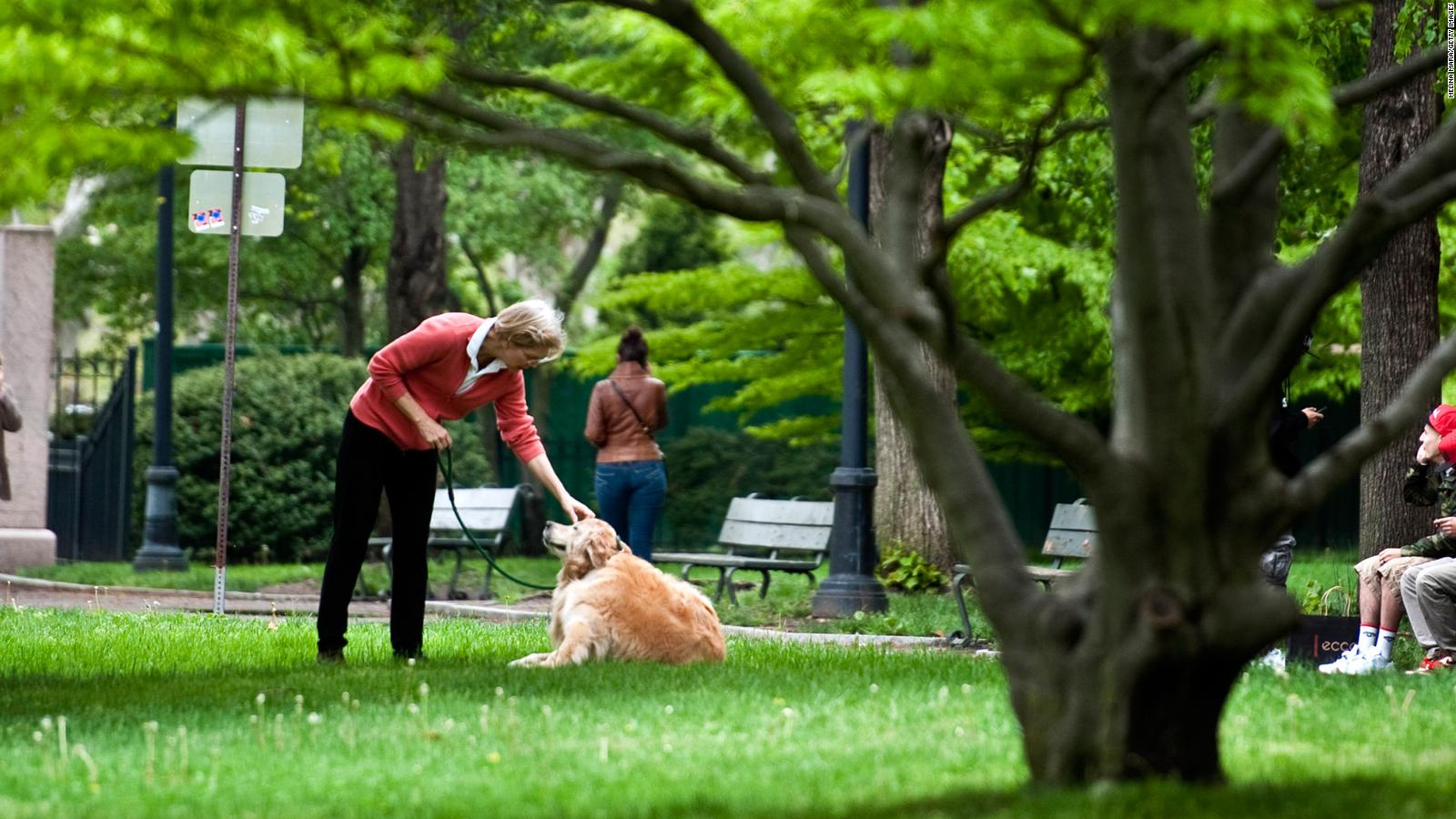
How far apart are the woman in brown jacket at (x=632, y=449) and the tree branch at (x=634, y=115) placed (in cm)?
796

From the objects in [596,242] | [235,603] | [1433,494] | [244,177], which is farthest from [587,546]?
[596,242]

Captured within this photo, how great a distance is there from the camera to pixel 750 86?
542 centimetres

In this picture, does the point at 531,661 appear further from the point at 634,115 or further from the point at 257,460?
the point at 257,460

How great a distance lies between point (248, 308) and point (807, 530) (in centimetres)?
2123

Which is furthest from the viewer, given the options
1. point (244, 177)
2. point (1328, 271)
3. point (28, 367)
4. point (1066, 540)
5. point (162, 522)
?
point (28, 367)

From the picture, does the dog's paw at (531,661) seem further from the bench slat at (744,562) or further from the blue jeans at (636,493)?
the blue jeans at (636,493)

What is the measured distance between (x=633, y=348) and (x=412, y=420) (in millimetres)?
5672

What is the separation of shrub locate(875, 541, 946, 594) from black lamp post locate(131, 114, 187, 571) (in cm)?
668

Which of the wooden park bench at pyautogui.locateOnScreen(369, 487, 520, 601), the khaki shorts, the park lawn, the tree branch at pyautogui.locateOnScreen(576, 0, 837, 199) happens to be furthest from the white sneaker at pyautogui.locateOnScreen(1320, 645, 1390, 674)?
the wooden park bench at pyautogui.locateOnScreen(369, 487, 520, 601)

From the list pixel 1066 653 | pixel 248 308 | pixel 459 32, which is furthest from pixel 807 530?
pixel 248 308

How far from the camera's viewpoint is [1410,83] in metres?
11.2

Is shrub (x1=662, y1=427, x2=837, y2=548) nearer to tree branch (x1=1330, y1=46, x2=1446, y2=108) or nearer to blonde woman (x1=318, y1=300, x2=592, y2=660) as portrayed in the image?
blonde woman (x1=318, y1=300, x2=592, y2=660)

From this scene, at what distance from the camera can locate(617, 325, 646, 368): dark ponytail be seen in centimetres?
1402

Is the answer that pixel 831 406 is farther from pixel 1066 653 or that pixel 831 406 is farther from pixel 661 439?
pixel 1066 653
